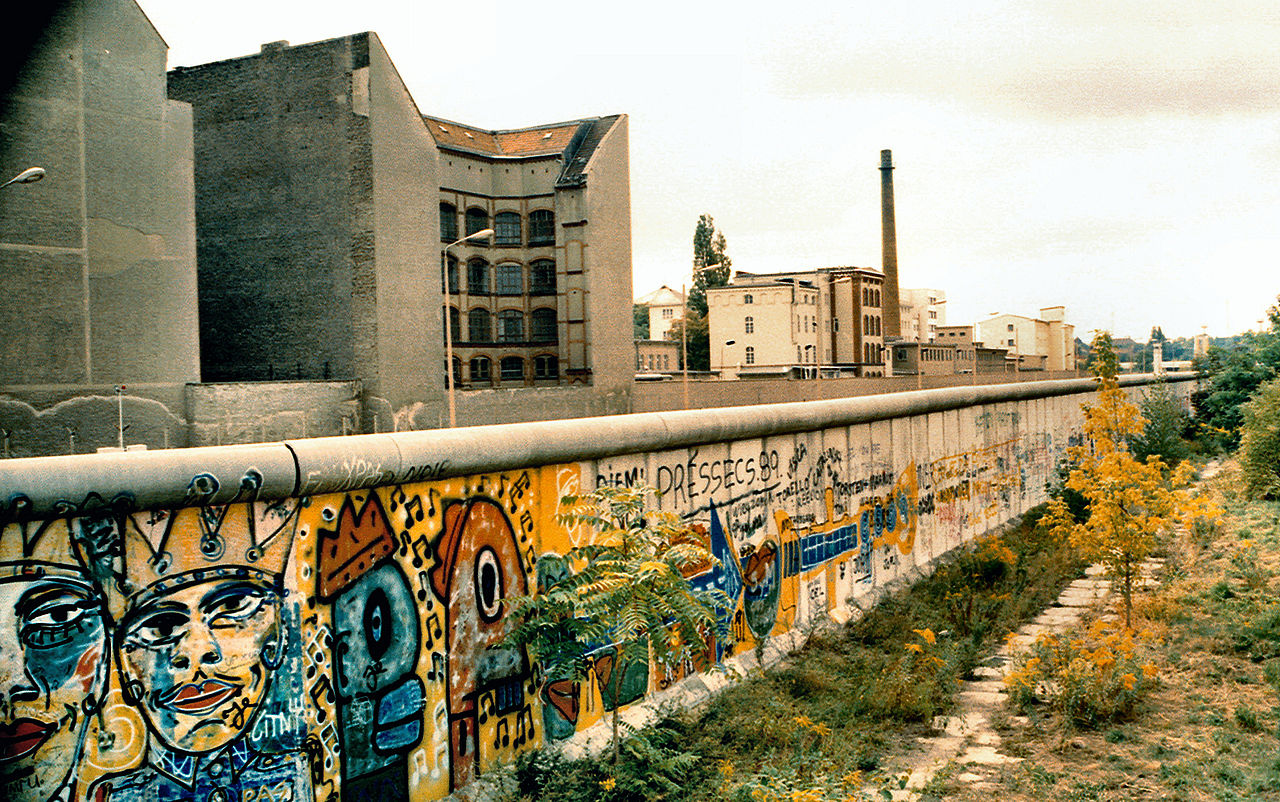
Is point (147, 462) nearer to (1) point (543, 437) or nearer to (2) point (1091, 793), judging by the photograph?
(1) point (543, 437)

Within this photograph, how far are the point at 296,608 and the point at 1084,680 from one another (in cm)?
825

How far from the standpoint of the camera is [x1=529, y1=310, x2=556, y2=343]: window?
59781 mm

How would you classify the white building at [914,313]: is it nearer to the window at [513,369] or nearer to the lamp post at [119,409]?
the window at [513,369]

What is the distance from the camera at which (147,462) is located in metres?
5.66

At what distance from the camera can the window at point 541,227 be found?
5978cm

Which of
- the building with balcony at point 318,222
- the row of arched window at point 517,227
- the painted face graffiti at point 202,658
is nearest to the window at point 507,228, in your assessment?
the row of arched window at point 517,227

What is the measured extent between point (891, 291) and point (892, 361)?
10.7 m

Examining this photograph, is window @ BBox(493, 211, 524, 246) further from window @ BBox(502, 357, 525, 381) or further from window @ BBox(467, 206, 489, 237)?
window @ BBox(502, 357, 525, 381)

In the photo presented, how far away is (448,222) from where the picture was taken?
57312mm

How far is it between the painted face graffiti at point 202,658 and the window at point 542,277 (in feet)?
178

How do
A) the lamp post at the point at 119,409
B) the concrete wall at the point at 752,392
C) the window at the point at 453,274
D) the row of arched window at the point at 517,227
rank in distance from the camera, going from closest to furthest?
the lamp post at the point at 119,409
the concrete wall at the point at 752,392
the window at the point at 453,274
the row of arched window at the point at 517,227

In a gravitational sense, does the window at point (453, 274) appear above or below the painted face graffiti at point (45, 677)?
above

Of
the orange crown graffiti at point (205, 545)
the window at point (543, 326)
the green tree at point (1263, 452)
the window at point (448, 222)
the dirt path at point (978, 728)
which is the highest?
the window at point (448, 222)

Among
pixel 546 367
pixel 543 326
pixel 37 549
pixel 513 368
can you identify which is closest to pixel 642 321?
pixel 543 326
